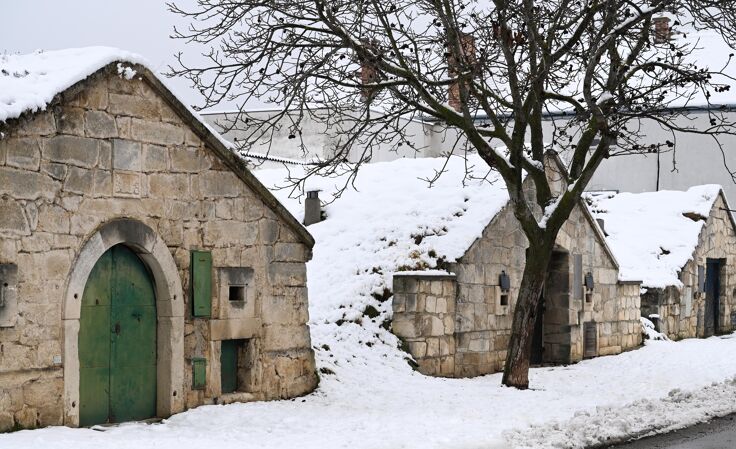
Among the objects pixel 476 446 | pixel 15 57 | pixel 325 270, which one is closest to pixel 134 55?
pixel 15 57

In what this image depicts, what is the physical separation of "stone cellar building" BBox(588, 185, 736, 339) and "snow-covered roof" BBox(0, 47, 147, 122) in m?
15.6

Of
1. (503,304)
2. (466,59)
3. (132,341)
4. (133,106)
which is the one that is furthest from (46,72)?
(503,304)

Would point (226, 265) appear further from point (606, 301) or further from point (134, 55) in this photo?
point (606, 301)

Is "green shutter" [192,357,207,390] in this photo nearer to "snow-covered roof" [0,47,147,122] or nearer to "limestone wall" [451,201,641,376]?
"snow-covered roof" [0,47,147,122]

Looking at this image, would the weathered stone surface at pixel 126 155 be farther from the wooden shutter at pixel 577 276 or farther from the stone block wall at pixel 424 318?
the wooden shutter at pixel 577 276

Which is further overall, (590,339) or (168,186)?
(590,339)

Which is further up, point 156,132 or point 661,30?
point 661,30

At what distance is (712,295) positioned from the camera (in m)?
26.0

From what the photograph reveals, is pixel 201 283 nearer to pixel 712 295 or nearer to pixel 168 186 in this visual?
pixel 168 186

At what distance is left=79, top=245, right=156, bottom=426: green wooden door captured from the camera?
31.1ft

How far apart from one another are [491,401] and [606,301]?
832 cm

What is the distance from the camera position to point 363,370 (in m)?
13.4

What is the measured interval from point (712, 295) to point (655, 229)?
2318 mm

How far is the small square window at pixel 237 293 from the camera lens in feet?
36.4
